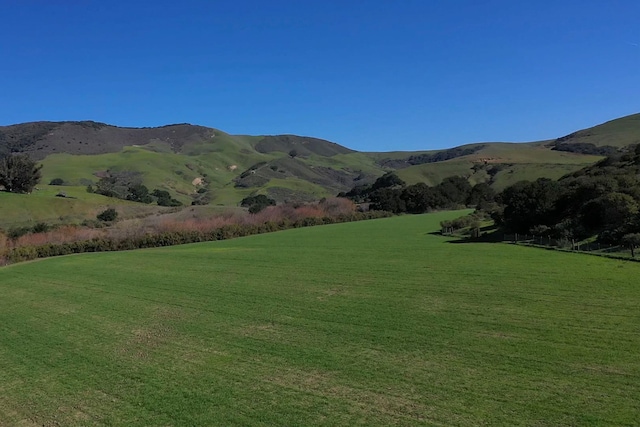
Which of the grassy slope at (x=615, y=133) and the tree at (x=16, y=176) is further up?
the grassy slope at (x=615, y=133)

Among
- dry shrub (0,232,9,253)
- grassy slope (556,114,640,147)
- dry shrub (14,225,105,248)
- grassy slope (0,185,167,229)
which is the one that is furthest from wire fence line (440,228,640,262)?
grassy slope (556,114,640,147)

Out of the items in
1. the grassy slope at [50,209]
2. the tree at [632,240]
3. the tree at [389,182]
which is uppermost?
the tree at [389,182]

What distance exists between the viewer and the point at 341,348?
13.4 metres

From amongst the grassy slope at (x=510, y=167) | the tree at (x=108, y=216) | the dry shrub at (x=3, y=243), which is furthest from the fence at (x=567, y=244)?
the grassy slope at (x=510, y=167)

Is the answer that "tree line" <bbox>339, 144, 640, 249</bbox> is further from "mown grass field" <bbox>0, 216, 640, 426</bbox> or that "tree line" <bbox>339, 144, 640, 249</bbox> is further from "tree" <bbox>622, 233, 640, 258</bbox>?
"mown grass field" <bbox>0, 216, 640, 426</bbox>

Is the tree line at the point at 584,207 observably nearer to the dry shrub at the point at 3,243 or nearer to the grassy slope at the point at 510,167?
the dry shrub at the point at 3,243

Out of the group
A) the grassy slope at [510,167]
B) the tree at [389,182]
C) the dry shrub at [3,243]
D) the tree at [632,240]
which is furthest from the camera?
the tree at [389,182]

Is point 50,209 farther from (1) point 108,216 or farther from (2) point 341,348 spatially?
(2) point 341,348

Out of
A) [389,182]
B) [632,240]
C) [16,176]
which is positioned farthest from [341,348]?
[389,182]

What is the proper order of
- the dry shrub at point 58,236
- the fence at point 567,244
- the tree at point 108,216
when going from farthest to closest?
1. the tree at point 108,216
2. the dry shrub at point 58,236
3. the fence at point 567,244

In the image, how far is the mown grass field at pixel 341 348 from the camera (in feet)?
31.7

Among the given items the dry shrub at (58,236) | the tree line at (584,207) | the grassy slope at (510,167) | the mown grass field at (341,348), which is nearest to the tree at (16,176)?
the dry shrub at (58,236)

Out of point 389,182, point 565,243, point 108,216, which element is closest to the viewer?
point 565,243

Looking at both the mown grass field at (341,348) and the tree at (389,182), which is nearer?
the mown grass field at (341,348)
